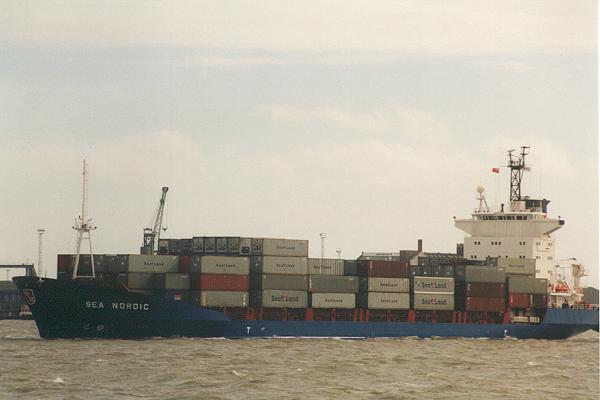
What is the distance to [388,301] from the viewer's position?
76000 mm

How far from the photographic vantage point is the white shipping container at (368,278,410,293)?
75188mm

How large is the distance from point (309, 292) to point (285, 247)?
10.9 ft

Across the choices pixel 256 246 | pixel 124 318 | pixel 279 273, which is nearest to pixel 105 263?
pixel 124 318

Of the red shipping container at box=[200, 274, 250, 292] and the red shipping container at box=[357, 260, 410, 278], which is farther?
the red shipping container at box=[357, 260, 410, 278]

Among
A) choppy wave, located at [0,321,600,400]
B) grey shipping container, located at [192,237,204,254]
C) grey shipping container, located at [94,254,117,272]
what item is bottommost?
choppy wave, located at [0,321,600,400]

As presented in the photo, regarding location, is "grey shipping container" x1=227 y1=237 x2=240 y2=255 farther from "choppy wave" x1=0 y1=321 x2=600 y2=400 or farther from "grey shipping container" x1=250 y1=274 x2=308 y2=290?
"choppy wave" x1=0 y1=321 x2=600 y2=400

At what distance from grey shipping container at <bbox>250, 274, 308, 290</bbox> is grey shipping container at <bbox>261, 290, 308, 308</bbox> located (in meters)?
0.26

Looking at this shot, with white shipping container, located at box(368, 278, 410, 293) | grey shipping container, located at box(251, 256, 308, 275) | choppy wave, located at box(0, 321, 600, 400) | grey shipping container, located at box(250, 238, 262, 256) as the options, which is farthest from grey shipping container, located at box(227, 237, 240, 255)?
white shipping container, located at box(368, 278, 410, 293)

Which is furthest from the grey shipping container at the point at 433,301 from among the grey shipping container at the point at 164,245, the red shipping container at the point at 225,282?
the grey shipping container at the point at 164,245

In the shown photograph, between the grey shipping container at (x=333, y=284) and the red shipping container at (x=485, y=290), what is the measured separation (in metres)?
8.81

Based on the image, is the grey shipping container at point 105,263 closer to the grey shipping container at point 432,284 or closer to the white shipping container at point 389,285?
the white shipping container at point 389,285

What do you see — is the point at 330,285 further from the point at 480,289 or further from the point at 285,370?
the point at 285,370

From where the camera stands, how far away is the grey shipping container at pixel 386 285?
75.1 metres

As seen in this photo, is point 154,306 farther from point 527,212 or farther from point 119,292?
point 527,212
